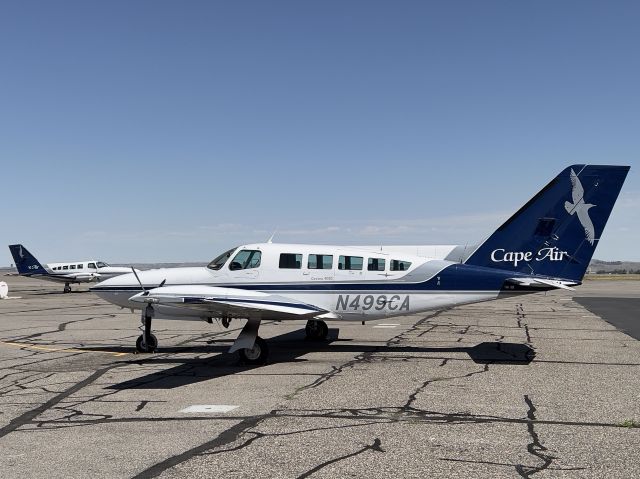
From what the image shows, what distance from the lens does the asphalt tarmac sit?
6.65 metres

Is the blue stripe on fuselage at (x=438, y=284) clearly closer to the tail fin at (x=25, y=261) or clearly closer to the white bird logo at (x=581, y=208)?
the white bird logo at (x=581, y=208)

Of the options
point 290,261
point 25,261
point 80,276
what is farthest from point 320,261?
point 25,261

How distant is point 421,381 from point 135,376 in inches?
234

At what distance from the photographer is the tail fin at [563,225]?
14672mm

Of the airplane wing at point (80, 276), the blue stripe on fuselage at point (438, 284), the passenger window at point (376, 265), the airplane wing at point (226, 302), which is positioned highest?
the passenger window at point (376, 265)

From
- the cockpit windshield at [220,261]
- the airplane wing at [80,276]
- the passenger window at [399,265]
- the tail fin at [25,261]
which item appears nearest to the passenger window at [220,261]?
the cockpit windshield at [220,261]

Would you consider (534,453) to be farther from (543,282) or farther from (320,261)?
(320,261)

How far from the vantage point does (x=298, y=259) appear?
16.0m

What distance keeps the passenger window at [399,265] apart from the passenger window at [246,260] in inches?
140

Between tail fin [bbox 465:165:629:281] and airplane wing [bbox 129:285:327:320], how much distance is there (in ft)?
17.0

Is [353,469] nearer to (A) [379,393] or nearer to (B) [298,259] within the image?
(A) [379,393]

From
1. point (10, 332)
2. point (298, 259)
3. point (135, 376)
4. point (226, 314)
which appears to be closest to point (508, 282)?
point (298, 259)

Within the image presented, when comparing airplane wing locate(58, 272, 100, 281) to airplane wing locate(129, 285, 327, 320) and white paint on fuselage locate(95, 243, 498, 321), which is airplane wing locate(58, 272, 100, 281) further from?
airplane wing locate(129, 285, 327, 320)

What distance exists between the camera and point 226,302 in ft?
43.5
